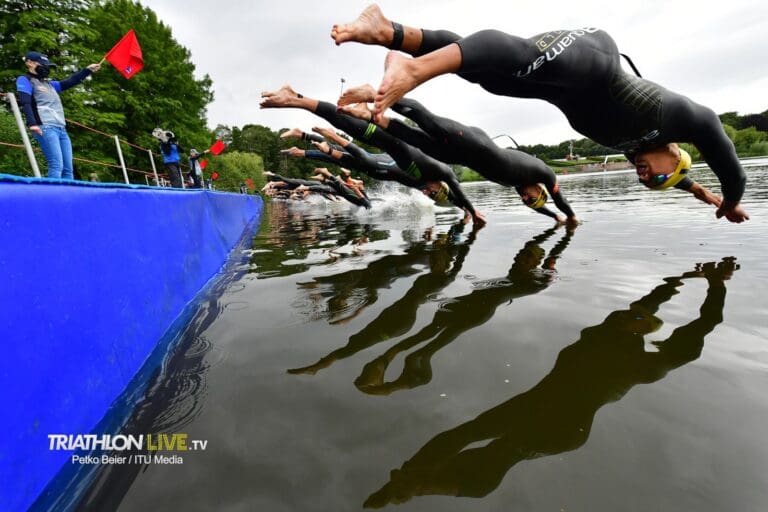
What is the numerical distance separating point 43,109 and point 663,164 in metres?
7.58

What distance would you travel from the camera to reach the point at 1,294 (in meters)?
0.95

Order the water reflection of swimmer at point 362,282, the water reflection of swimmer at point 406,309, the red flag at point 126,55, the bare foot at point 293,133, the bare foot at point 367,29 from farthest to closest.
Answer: the bare foot at point 293,133 → the red flag at point 126,55 → the water reflection of swimmer at point 362,282 → the bare foot at point 367,29 → the water reflection of swimmer at point 406,309

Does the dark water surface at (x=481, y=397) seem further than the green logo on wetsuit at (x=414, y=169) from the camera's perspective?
No

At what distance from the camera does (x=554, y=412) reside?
1131 millimetres

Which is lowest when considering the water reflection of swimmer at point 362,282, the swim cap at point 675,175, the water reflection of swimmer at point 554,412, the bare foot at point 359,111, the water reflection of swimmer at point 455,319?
the water reflection of swimmer at point 554,412

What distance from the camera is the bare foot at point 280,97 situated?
165 inches

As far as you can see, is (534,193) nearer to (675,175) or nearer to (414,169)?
(675,175)

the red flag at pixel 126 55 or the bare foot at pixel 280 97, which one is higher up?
the red flag at pixel 126 55

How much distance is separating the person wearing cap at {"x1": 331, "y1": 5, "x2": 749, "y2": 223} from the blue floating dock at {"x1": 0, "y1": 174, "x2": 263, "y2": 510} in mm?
1489

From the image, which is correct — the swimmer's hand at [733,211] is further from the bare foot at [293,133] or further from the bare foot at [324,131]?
the bare foot at [293,133]

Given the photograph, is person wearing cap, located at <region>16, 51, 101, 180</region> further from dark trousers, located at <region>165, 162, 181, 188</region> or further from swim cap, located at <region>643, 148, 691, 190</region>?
swim cap, located at <region>643, 148, 691, 190</region>

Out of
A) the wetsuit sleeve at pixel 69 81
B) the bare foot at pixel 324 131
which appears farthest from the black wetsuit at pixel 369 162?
the wetsuit sleeve at pixel 69 81

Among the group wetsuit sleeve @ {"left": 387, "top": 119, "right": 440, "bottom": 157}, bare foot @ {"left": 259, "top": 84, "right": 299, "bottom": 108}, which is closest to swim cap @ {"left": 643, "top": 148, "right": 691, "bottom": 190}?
wetsuit sleeve @ {"left": 387, "top": 119, "right": 440, "bottom": 157}

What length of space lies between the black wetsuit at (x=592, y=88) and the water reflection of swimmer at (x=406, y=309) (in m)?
1.42
